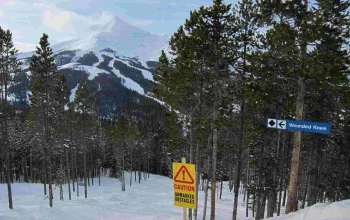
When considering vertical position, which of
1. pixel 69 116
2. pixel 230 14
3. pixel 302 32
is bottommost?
pixel 69 116

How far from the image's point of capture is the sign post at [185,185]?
718 centimetres

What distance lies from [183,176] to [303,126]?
20.2ft

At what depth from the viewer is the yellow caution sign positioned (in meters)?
7.18

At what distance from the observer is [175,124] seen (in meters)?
18.5

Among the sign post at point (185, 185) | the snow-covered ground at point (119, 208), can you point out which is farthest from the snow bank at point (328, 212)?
the sign post at point (185, 185)

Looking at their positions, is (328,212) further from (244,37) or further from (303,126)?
(244,37)

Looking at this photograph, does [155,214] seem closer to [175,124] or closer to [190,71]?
[175,124]

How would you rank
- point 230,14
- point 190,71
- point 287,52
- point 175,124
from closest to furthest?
point 287,52, point 230,14, point 190,71, point 175,124

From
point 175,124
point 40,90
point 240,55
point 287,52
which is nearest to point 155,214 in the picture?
point 175,124

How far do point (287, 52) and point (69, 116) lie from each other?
30133 millimetres

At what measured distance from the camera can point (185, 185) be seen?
7.34m

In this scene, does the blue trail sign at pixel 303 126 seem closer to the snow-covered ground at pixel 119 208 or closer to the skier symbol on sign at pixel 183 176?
the snow-covered ground at pixel 119 208

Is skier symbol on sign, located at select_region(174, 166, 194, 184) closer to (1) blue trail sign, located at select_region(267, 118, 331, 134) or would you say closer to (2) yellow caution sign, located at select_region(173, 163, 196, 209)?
(2) yellow caution sign, located at select_region(173, 163, 196, 209)

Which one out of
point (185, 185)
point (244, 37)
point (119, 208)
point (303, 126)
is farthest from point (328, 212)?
point (119, 208)
